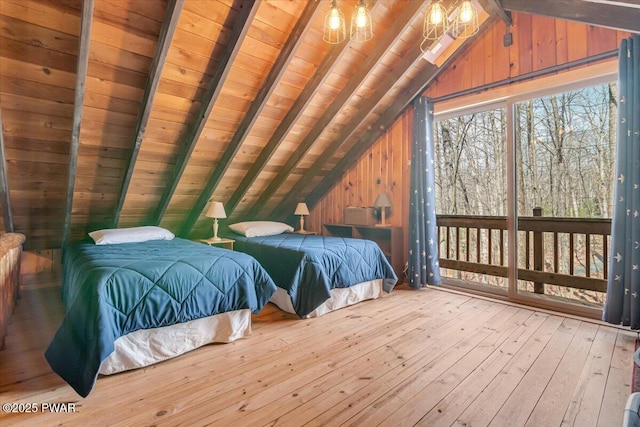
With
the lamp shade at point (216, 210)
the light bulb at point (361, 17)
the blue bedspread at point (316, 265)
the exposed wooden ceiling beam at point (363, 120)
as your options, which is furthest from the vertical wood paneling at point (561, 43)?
the lamp shade at point (216, 210)

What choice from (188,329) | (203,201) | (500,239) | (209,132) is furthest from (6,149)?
(500,239)

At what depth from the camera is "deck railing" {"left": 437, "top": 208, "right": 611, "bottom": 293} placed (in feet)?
10.2

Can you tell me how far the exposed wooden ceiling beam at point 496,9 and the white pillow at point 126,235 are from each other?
3.83 metres

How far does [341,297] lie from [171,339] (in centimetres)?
150

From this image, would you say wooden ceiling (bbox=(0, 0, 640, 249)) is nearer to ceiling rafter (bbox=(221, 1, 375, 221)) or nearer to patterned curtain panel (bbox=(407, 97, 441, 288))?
ceiling rafter (bbox=(221, 1, 375, 221))

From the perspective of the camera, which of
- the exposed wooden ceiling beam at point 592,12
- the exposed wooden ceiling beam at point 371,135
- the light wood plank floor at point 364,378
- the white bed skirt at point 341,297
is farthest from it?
the exposed wooden ceiling beam at point 371,135

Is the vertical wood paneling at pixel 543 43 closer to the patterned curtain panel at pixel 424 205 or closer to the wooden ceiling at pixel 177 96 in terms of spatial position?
the wooden ceiling at pixel 177 96

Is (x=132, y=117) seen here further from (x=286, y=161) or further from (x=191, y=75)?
(x=286, y=161)

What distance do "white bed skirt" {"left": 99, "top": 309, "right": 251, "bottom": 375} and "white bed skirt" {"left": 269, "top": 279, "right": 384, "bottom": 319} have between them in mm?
563

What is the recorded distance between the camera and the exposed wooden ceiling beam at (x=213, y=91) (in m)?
2.08

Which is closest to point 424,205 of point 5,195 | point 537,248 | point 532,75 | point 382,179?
point 382,179

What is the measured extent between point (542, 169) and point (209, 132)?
11.6 ft

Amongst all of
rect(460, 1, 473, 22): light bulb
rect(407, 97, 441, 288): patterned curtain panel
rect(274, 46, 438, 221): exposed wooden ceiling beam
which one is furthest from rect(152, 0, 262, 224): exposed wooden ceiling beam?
rect(407, 97, 441, 288): patterned curtain panel

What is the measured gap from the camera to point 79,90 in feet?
6.67
